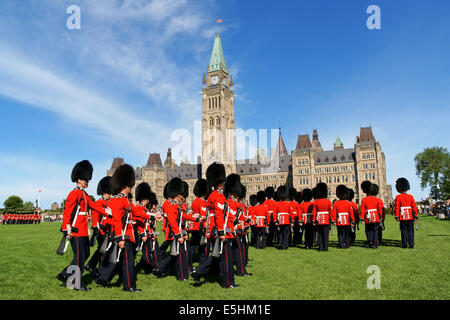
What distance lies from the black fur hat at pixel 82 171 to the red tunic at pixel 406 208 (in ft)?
40.7

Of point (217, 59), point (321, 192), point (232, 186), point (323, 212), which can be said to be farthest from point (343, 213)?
point (217, 59)

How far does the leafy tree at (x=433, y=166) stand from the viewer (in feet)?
240

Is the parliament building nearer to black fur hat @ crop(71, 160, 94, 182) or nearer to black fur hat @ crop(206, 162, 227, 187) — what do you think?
black fur hat @ crop(206, 162, 227, 187)

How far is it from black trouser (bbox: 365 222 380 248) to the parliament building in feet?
233

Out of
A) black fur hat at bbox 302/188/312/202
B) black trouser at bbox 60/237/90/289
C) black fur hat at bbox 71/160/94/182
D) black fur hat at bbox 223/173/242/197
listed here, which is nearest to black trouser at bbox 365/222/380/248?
black fur hat at bbox 302/188/312/202

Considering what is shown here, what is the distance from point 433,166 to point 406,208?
7381 centimetres

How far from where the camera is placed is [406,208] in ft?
44.3

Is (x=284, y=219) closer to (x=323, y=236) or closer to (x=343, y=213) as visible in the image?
(x=323, y=236)

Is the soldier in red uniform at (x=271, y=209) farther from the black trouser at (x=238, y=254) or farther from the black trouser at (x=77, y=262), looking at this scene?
the black trouser at (x=77, y=262)

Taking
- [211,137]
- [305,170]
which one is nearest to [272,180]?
[305,170]

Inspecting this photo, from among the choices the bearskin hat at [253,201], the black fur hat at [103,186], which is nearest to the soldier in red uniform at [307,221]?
the bearskin hat at [253,201]

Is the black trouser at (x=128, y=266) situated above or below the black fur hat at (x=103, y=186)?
below
